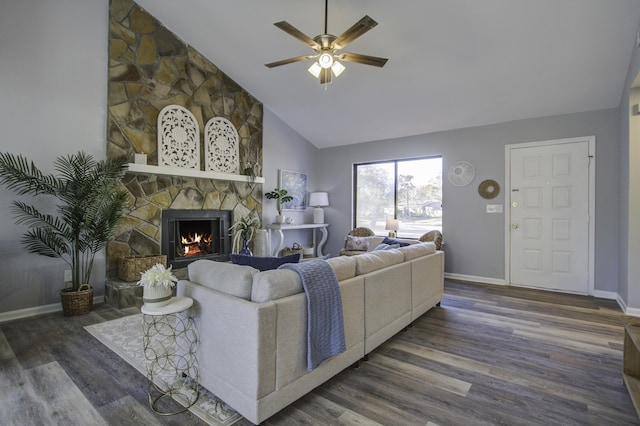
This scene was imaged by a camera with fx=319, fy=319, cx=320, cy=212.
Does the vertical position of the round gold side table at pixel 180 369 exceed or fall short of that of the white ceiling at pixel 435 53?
it falls short

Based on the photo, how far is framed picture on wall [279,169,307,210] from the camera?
630cm

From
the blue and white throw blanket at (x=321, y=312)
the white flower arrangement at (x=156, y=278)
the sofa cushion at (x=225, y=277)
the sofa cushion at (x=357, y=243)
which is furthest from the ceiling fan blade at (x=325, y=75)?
the sofa cushion at (x=357, y=243)

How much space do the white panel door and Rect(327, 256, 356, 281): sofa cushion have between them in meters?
3.70

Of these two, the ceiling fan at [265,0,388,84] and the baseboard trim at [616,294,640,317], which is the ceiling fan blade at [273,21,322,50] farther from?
the baseboard trim at [616,294,640,317]

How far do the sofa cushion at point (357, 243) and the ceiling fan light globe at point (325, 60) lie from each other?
3.18 metres

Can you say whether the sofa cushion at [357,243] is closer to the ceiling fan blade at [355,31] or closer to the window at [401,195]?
the window at [401,195]

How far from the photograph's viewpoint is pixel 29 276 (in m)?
3.47

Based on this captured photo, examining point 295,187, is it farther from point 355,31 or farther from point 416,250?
point 355,31

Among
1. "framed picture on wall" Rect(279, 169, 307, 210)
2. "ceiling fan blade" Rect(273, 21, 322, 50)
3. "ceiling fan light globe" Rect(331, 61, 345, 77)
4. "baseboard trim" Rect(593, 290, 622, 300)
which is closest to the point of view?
"ceiling fan blade" Rect(273, 21, 322, 50)

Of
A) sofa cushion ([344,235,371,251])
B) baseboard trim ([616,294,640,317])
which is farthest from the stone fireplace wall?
baseboard trim ([616,294,640,317])

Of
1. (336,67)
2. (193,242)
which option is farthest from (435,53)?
(193,242)

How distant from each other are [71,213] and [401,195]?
16.5 ft

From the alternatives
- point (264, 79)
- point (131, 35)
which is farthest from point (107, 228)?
point (264, 79)

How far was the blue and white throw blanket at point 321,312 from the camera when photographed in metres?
1.86
